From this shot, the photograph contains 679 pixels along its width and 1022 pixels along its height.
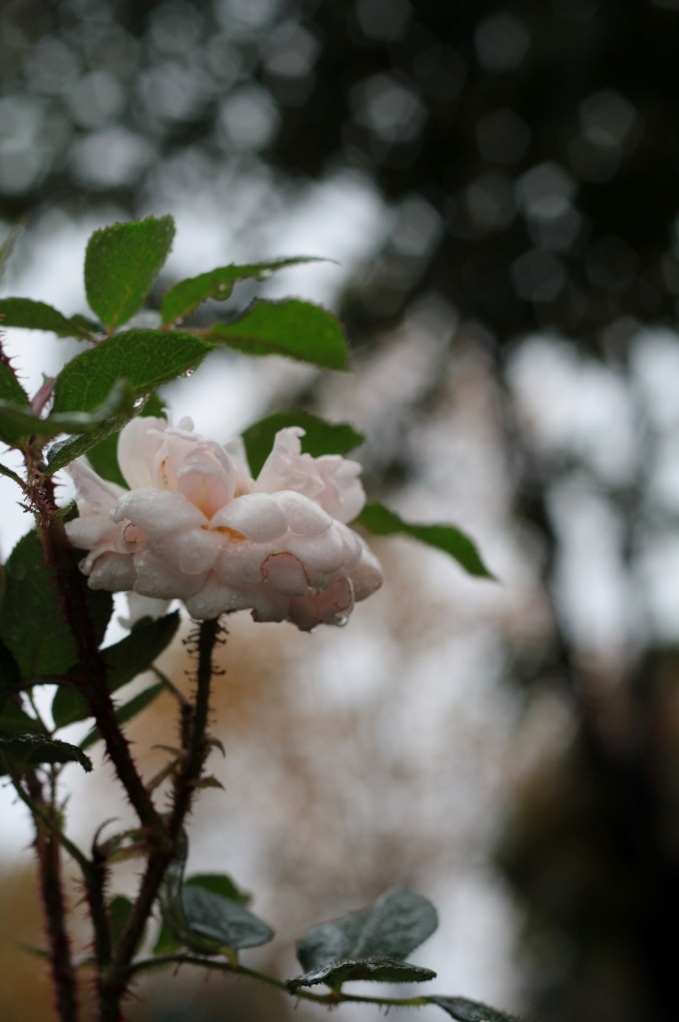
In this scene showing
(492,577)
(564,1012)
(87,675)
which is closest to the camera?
(87,675)

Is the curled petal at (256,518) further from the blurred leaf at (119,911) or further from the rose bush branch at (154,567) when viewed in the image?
the blurred leaf at (119,911)

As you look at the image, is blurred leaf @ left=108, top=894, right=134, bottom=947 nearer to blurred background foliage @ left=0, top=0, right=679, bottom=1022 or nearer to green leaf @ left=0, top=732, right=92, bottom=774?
green leaf @ left=0, top=732, right=92, bottom=774

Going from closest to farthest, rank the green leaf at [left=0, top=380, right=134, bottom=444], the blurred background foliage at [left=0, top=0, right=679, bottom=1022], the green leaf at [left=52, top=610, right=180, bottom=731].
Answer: the green leaf at [left=0, top=380, right=134, bottom=444] → the green leaf at [left=52, top=610, right=180, bottom=731] → the blurred background foliage at [left=0, top=0, right=679, bottom=1022]

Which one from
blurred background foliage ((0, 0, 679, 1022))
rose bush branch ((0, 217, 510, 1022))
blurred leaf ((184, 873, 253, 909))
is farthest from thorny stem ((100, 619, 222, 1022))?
blurred background foliage ((0, 0, 679, 1022))

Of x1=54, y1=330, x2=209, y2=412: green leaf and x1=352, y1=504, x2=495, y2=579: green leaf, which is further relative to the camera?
x1=352, y1=504, x2=495, y2=579: green leaf

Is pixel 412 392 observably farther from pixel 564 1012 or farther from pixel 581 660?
pixel 564 1012

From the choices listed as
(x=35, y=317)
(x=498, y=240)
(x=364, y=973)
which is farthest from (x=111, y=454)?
(x=498, y=240)

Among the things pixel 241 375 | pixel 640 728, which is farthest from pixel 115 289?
pixel 640 728
